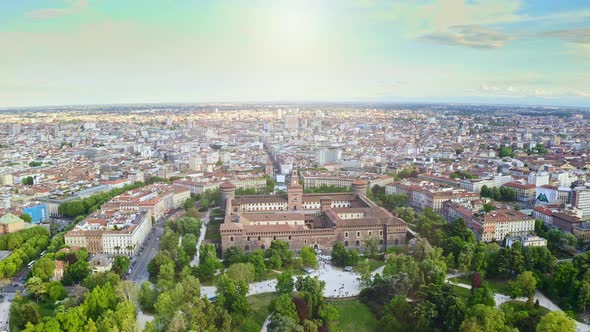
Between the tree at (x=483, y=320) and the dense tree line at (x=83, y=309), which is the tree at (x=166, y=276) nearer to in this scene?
the dense tree line at (x=83, y=309)

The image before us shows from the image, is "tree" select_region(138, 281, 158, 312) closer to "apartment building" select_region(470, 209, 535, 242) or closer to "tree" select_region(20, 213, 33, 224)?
"tree" select_region(20, 213, 33, 224)

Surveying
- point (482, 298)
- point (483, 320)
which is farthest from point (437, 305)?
point (482, 298)

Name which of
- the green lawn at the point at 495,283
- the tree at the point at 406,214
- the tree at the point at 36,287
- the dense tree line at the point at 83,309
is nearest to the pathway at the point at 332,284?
the dense tree line at the point at 83,309

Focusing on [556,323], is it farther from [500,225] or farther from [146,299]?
[146,299]

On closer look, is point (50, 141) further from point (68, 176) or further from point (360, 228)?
point (360, 228)

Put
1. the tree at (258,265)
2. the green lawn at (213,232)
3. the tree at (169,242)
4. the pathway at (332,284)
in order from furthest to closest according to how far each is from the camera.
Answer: the green lawn at (213,232) → the tree at (169,242) → the tree at (258,265) → the pathway at (332,284)

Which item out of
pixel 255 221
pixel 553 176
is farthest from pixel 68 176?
pixel 553 176

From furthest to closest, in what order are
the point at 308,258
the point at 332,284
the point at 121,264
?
the point at 308,258 < the point at 121,264 < the point at 332,284
